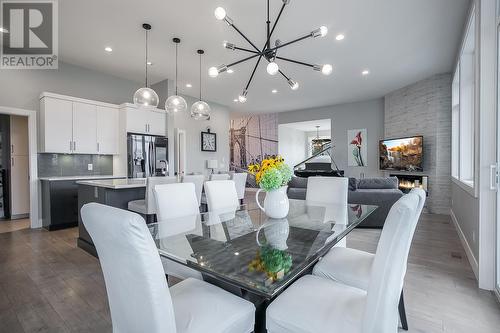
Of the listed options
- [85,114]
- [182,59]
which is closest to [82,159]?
[85,114]

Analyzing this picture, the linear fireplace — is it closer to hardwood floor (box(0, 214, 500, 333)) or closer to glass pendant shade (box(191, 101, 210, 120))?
hardwood floor (box(0, 214, 500, 333))

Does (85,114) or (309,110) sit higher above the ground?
(309,110)

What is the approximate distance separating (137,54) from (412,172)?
6500 millimetres

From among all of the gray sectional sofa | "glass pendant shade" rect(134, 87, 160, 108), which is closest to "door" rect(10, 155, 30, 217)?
"glass pendant shade" rect(134, 87, 160, 108)

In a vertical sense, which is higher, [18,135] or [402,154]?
[18,135]

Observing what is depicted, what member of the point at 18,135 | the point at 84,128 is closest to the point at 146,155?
the point at 84,128

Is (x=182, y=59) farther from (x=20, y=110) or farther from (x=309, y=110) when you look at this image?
(x=309, y=110)

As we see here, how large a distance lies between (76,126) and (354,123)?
7.27 metres

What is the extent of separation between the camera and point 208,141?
7.14m

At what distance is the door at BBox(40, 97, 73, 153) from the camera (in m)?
4.27

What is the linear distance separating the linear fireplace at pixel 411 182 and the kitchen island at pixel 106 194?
5.83 meters

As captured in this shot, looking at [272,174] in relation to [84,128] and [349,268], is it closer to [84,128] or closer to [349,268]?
[349,268]

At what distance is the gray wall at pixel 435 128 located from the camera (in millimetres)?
5352

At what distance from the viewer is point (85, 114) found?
15.5ft
